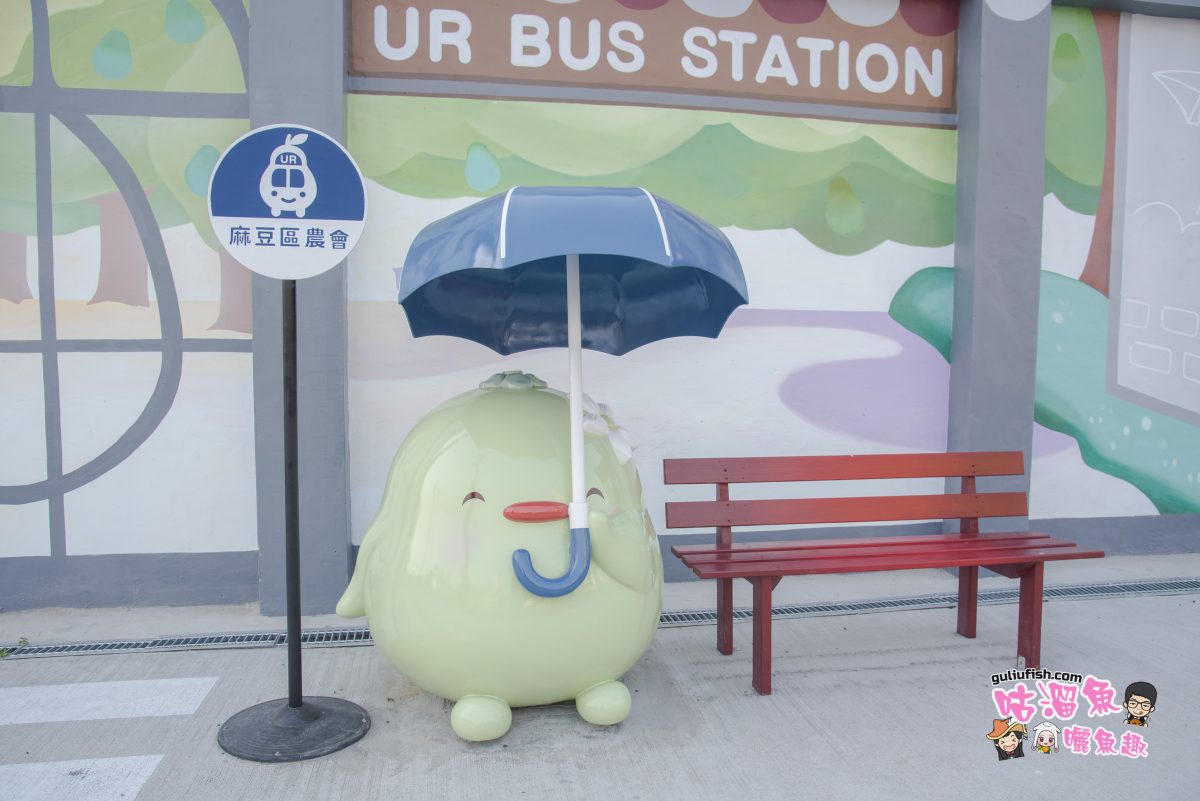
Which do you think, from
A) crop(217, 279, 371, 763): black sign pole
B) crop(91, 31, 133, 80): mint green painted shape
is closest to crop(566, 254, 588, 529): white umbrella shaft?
crop(217, 279, 371, 763): black sign pole

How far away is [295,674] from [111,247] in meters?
2.96

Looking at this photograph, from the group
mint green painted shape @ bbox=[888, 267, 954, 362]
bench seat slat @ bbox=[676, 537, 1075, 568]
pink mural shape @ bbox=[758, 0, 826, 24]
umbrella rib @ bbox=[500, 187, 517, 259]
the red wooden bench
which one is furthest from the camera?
mint green painted shape @ bbox=[888, 267, 954, 362]

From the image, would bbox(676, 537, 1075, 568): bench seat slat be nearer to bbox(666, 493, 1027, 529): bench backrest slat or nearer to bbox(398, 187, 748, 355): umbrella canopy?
bbox(666, 493, 1027, 529): bench backrest slat

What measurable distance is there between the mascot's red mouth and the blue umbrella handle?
10cm

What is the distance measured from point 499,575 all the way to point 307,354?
2.35 meters

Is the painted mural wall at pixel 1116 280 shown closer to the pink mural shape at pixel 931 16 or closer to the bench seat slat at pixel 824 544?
the pink mural shape at pixel 931 16

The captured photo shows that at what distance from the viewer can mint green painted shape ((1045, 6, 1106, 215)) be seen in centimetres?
614

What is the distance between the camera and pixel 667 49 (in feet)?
18.5

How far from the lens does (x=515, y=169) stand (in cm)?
546

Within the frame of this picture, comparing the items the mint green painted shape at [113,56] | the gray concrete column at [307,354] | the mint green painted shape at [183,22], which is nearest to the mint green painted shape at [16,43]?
the mint green painted shape at [113,56]

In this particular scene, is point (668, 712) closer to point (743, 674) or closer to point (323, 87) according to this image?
point (743, 674)

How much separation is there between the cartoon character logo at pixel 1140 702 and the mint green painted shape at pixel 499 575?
2.07 m

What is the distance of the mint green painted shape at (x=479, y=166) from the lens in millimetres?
5434

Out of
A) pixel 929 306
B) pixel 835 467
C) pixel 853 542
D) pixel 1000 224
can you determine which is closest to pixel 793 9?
pixel 1000 224
